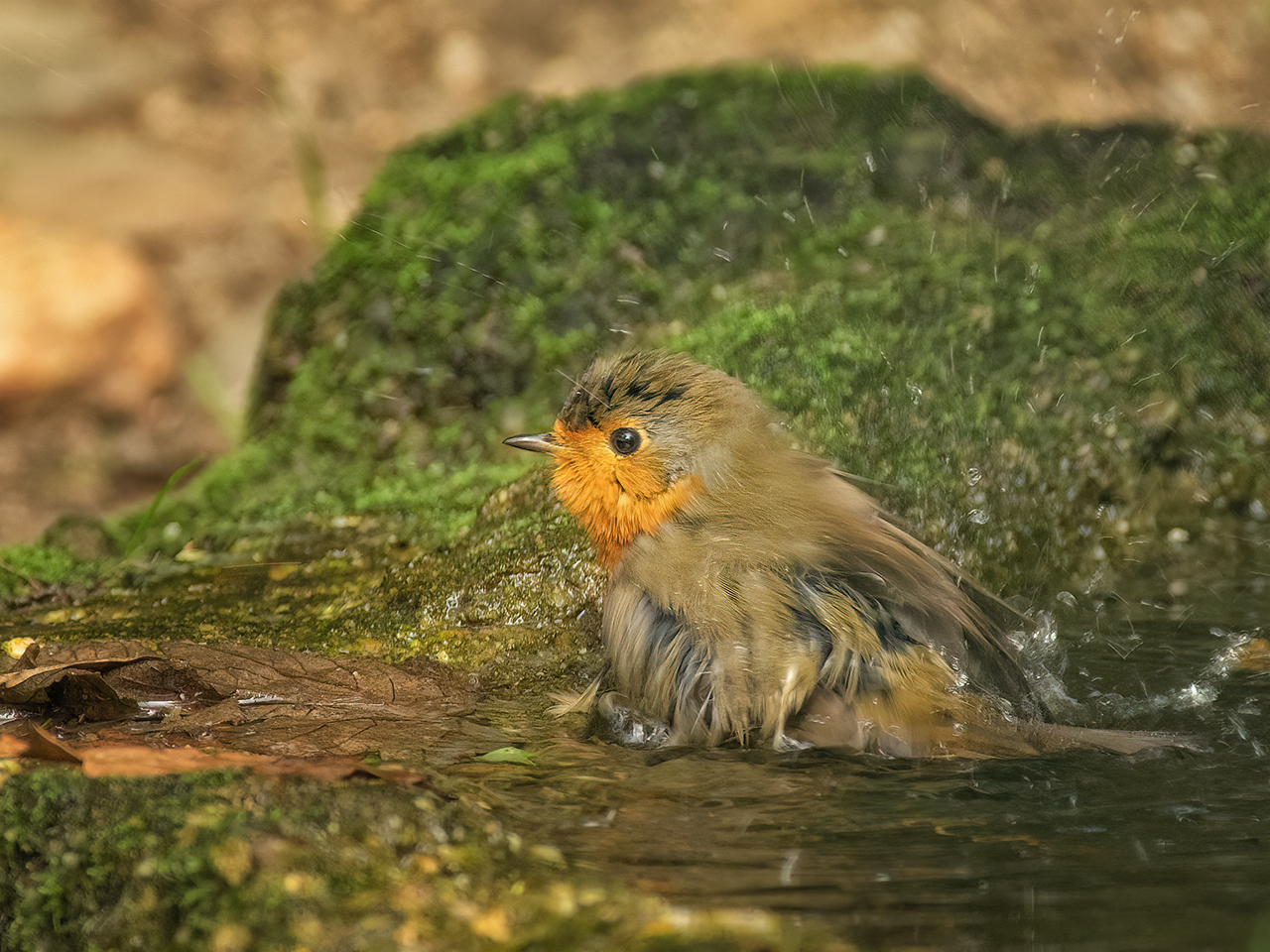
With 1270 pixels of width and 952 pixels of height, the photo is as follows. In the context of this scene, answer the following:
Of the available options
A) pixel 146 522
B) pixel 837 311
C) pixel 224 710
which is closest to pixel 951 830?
pixel 224 710

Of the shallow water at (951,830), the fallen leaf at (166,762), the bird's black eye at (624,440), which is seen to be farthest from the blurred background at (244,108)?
the shallow water at (951,830)

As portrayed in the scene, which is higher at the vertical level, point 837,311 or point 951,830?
point 837,311

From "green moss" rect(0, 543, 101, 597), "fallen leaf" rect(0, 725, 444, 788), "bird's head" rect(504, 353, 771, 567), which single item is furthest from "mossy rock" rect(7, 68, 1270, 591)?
"fallen leaf" rect(0, 725, 444, 788)

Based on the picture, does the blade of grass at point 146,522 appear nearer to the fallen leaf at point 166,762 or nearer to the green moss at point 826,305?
the green moss at point 826,305

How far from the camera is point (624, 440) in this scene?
304cm

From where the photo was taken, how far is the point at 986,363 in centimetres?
402

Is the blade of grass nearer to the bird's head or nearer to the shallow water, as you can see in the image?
the bird's head

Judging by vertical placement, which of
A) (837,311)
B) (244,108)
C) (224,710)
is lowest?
(224,710)

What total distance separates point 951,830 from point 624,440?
136 cm

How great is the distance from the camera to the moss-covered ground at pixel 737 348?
3.56 metres

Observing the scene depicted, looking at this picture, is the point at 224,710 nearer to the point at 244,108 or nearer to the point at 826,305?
the point at 826,305

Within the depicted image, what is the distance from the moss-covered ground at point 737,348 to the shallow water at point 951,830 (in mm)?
867

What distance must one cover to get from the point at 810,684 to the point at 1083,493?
5.74 feet

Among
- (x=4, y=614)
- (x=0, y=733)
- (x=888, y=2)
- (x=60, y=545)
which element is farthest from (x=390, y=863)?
(x=888, y=2)
